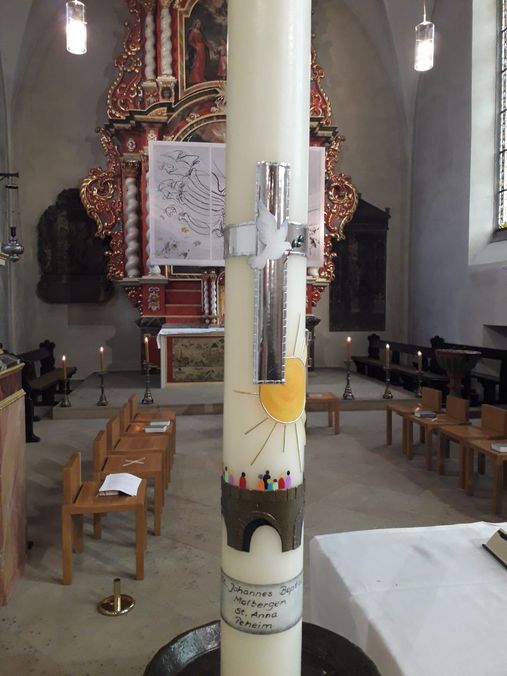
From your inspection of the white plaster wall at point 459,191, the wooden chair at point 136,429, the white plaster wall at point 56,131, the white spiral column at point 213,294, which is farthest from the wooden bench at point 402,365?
the white plaster wall at point 56,131

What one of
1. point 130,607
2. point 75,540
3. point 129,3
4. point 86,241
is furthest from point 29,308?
point 130,607

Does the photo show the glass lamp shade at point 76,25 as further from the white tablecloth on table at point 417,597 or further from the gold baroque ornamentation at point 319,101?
the white tablecloth on table at point 417,597

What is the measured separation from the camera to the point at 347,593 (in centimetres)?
112

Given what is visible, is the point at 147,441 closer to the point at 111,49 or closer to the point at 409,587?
the point at 409,587

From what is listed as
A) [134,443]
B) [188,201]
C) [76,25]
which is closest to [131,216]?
[188,201]

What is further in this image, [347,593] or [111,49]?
[111,49]

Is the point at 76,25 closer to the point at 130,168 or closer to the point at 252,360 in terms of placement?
the point at 130,168

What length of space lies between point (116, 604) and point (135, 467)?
1.00m

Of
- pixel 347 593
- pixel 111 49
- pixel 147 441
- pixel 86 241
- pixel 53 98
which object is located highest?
pixel 111 49

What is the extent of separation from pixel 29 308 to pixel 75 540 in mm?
7521

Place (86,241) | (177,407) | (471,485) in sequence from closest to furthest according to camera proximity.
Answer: (471,485)
(177,407)
(86,241)

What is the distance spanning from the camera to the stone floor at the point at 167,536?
84.7 inches

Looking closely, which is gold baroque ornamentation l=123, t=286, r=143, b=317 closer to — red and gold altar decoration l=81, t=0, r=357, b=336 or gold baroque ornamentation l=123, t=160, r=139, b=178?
red and gold altar decoration l=81, t=0, r=357, b=336

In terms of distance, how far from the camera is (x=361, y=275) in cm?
1031
